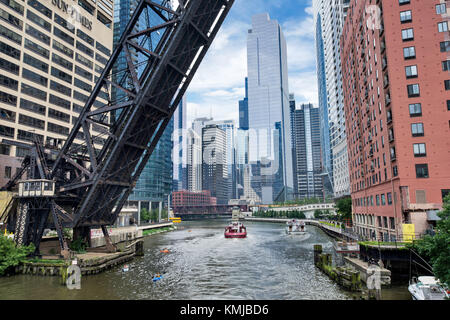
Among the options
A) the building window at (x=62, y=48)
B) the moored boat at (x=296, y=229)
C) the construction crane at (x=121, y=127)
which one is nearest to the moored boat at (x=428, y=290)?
the construction crane at (x=121, y=127)

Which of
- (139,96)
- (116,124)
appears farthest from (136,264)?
(139,96)

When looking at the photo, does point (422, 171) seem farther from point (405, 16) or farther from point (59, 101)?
point (59, 101)

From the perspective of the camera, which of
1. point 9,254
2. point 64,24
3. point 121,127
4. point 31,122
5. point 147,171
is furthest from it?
point 147,171

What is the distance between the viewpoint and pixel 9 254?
96.8ft

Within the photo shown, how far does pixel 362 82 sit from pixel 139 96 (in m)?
38.1

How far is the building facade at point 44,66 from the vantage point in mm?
52688

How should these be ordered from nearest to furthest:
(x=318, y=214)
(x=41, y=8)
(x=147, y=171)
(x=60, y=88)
Result: (x=41, y=8) → (x=60, y=88) → (x=147, y=171) → (x=318, y=214)

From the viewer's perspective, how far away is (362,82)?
5028 centimetres

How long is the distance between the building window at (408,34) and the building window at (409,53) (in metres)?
1.23

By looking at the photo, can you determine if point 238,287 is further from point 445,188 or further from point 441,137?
point 441,137

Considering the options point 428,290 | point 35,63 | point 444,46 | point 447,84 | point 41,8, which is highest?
point 41,8

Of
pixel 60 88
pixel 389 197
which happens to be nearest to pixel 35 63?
pixel 60 88

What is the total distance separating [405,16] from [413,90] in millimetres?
9204

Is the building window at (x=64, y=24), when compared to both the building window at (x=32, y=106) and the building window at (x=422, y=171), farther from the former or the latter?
the building window at (x=422, y=171)
